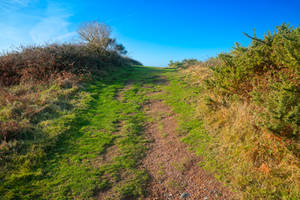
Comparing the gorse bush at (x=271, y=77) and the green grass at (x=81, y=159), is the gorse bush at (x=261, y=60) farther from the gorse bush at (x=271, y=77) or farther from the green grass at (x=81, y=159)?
the green grass at (x=81, y=159)

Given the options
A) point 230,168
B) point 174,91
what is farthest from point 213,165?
point 174,91

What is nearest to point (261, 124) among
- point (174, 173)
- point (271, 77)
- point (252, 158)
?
point (252, 158)

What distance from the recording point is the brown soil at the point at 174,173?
144 inches

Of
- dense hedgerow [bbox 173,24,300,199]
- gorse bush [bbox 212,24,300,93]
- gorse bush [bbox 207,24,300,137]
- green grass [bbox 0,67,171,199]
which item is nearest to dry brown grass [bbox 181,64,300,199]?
dense hedgerow [bbox 173,24,300,199]

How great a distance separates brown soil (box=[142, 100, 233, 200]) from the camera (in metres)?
3.65

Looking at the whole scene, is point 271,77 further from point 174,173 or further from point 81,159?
point 81,159

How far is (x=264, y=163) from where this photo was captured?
3.86 m

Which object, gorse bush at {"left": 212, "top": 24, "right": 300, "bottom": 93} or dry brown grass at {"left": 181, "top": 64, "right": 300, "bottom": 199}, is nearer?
dry brown grass at {"left": 181, "top": 64, "right": 300, "bottom": 199}

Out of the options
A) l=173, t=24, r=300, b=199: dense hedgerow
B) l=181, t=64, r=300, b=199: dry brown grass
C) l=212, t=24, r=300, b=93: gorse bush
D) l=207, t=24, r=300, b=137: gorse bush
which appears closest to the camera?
l=181, t=64, r=300, b=199: dry brown grass

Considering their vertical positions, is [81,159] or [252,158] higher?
[252,158]

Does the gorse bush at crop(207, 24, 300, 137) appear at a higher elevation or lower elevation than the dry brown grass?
higher

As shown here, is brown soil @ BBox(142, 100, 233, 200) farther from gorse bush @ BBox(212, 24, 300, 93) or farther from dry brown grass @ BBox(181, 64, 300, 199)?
gorse bush @ BBox(212, 24, 300, 93)

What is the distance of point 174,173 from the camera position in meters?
4.18

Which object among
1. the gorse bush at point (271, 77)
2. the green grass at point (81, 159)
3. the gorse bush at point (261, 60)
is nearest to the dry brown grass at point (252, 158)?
the gorse bush at point (271, 77)
